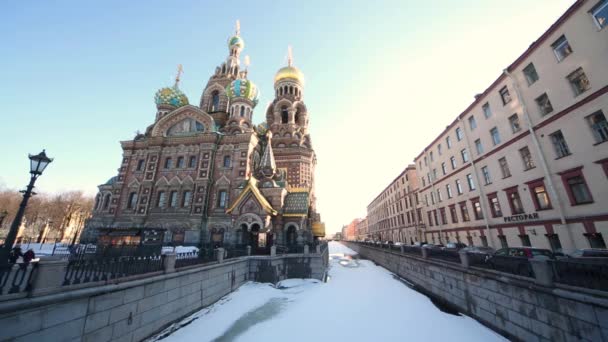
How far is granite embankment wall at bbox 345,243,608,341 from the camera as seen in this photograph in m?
5.77

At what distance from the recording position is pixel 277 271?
663 inches

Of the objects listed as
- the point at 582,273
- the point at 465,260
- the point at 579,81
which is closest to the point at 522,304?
the point at 582,273

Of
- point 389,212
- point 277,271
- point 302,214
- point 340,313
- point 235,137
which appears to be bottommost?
point 340,313

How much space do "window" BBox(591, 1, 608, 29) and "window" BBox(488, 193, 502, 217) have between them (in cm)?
1184

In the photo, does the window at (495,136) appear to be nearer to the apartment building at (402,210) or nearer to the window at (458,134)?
the window at (458,134)

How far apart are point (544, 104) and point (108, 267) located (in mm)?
24139

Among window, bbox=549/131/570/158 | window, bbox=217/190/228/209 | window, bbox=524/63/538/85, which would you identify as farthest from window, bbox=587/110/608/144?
window, bbox=217/190/228/209

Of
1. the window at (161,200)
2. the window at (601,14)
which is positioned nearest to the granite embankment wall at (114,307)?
the window at (161,200)

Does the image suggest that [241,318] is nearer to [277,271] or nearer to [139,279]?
[139,279]

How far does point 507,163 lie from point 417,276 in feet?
36.6

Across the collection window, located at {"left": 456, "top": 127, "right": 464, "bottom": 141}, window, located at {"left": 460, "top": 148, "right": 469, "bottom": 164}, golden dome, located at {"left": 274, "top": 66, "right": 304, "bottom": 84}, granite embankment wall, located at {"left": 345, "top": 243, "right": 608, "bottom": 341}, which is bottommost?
granite embankment wall, located at {"left": 345, "top": 243, "right": 608, "bottom": 341}

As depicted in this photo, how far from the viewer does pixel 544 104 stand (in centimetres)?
1477

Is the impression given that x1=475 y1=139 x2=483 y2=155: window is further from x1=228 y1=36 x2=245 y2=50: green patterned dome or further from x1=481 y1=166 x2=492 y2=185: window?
x1=228 y1=36 x2=245 y2=50: green patterned dome

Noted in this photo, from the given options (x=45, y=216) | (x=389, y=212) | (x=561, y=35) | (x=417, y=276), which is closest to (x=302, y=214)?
(x=417, y=276)
